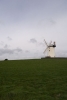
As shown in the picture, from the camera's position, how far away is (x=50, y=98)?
559 inches

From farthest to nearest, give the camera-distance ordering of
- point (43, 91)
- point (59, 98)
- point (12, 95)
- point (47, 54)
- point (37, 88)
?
point (47, 54)
point (37, 88)
point (43, 91)
point (12, 95)
point (59, 98)

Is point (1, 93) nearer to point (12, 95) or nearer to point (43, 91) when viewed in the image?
point (12, 95)

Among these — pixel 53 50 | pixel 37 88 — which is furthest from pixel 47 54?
pixel 37 88

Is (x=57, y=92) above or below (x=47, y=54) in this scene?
below

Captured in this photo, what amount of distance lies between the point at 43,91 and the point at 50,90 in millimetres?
722

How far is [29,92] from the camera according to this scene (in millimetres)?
15852

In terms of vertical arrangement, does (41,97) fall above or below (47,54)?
below

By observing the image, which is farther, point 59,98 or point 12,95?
point 12,95

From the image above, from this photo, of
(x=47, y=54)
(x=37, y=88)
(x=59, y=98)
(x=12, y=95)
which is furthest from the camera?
(x=47, y=54)

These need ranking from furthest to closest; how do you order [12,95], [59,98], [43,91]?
[43,91], [12,95], [59,98]

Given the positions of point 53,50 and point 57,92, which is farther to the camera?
point 53,50

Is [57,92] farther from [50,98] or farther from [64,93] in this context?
[50,98]

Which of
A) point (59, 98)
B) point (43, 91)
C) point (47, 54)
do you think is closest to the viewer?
point (59, 98)

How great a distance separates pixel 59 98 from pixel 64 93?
4.82ft
